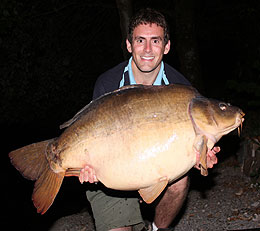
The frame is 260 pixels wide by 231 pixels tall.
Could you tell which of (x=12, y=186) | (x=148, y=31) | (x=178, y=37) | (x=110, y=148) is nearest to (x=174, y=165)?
(x=110, y=148)

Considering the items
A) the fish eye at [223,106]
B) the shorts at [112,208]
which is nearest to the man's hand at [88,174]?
the shorts at [112,208]

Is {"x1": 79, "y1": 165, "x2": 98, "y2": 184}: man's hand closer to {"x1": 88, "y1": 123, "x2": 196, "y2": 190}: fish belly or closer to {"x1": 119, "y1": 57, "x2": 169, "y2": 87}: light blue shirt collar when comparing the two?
{"x1": 88, "y1": 123, "x2": 196, "y2": 190}: fish belly

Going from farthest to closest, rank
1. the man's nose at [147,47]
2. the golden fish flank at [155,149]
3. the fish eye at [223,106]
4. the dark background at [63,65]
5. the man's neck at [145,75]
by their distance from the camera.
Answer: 1. the dark background at [63,65]
2. the man's neck at [145,75]
3. the man's nose at [147,47]
4. the fish eye at [223,106]
5. the golden fish flank at [155,149]

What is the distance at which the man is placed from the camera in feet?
8.45

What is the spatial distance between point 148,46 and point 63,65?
474 centimetres

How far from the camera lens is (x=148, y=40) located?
257cm

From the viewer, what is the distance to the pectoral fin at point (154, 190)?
1.92 meters

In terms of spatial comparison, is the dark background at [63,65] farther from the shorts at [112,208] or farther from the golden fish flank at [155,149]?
the golden fish flank at [155,149]

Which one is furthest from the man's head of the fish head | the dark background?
the dark background

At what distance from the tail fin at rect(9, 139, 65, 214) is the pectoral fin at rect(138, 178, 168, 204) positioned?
52 cm

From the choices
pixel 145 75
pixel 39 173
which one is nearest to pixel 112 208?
pixel 39 173

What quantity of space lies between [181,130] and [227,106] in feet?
1.13

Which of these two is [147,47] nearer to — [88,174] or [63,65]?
Answer: [88,174]

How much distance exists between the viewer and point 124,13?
4.97 metres
